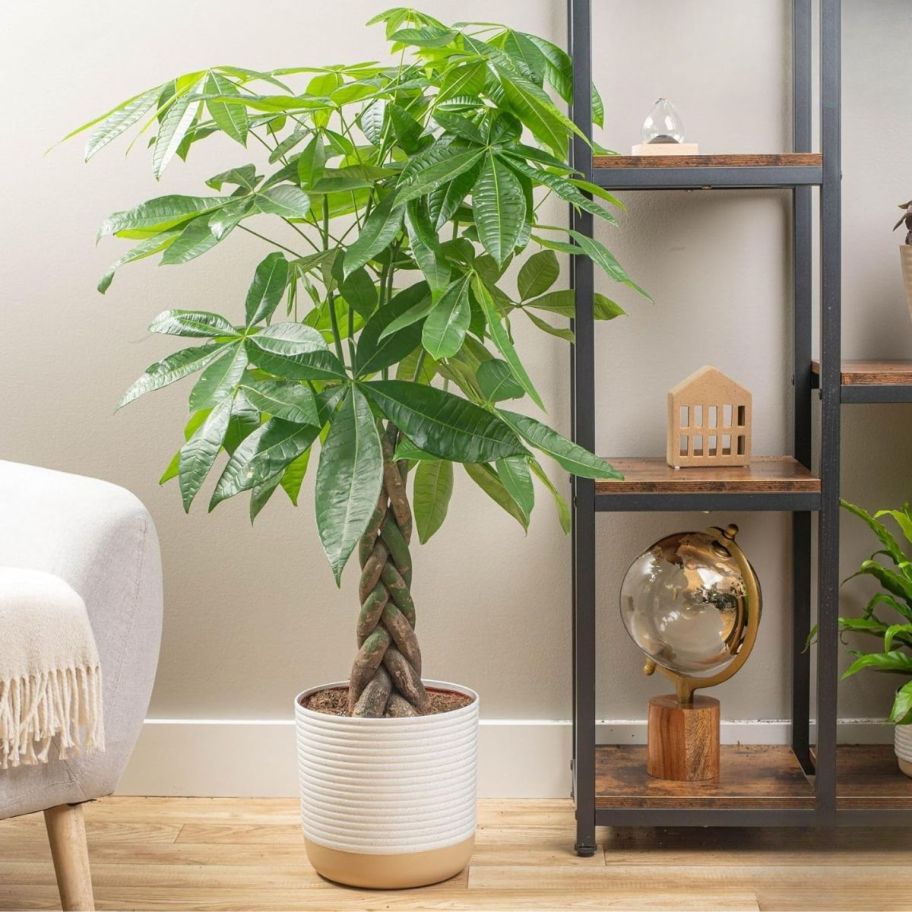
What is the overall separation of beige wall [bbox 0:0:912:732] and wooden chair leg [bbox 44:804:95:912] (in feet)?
2.05

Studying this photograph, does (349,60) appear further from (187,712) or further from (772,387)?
(187,712)

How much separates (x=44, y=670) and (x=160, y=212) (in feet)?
1.93

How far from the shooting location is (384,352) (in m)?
1.49

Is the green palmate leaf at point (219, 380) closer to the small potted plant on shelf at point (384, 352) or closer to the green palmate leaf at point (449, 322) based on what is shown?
the small potted plant on shelf at point (384, 352)

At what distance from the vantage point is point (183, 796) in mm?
2076

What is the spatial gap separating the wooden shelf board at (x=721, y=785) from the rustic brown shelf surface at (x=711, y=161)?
3.05 feet

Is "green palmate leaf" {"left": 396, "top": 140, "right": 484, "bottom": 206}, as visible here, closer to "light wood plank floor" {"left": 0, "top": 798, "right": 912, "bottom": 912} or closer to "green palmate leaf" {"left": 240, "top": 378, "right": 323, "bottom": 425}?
"green palmate leaf" {"left": 240, "top": 378, "right": 323, "bottom": 425}

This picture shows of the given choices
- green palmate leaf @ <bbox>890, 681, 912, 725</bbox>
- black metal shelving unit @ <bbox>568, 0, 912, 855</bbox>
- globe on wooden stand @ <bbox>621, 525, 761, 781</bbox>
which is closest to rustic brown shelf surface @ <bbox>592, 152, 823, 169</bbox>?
black metal shelving unit @ <bbox>568, 0, 912, 855</bbox>

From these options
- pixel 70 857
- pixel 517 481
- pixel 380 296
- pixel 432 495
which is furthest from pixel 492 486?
pixel 70 857

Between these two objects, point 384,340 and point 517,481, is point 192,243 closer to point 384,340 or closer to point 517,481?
point 384,340

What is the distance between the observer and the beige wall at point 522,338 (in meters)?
2.00

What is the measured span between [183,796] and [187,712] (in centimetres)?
14

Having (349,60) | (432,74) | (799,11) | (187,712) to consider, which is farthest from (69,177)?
(799,11)

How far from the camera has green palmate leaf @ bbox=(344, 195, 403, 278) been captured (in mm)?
1446
